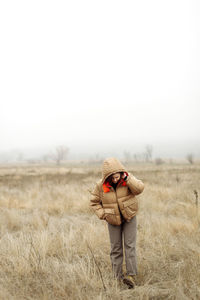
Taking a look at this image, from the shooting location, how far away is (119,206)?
2494mm

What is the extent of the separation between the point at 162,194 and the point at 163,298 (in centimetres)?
575

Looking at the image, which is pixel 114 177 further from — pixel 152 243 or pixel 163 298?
pixel 152 243

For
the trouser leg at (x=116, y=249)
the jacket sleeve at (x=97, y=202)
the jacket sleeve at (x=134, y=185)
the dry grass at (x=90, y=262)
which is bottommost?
the dry grass at (x=90, y=262)

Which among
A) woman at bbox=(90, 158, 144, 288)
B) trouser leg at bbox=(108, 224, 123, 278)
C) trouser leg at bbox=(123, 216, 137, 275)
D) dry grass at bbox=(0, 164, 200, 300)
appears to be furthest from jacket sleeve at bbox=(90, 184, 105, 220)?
dry grass at bbox=(0, 164, 200, 300)

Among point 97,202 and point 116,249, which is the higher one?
point 97,202

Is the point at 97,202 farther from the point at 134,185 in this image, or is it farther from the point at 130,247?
the point at 130,247

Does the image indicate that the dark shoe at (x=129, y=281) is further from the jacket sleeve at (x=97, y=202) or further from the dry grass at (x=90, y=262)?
the jacket sleeve at (x=97, y=202)

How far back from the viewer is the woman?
2443mm

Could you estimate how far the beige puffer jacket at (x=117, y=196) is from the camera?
2.44m

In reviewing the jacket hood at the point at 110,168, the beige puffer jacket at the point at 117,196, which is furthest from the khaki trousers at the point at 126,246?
the jacket hood at the point at 110,168

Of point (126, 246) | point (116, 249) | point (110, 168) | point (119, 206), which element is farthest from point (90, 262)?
point (110, 168)

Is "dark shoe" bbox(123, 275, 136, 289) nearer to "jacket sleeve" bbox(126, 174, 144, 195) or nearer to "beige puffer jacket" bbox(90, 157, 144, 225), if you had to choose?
"beige puffer jacket" bbox(90, 157, 144, 225)

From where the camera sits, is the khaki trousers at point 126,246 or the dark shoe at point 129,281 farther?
the khaki trousers at point 126,246

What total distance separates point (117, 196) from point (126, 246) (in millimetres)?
585
